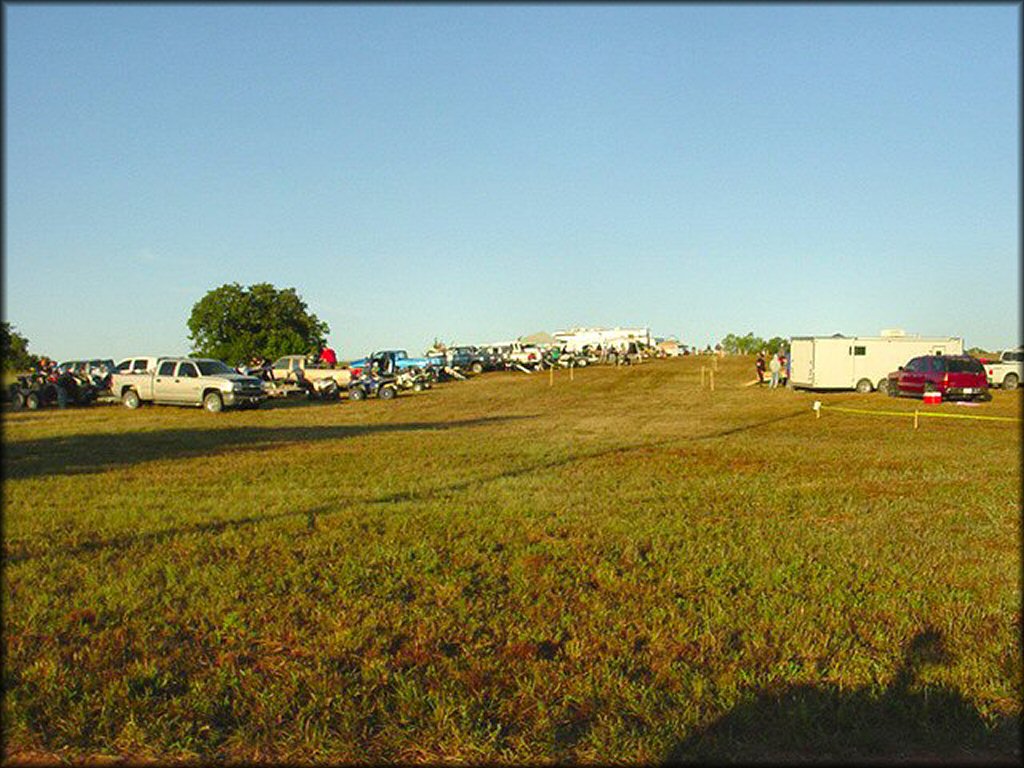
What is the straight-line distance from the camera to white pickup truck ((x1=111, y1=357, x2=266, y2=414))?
26984 millimetres

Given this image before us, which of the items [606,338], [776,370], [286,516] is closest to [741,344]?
[606,338]

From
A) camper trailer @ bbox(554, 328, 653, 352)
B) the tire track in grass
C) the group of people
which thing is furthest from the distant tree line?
the tire track in grass

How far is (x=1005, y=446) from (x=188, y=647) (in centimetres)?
1672

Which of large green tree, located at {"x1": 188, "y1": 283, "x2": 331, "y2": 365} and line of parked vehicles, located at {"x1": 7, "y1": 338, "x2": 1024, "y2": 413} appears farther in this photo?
large green tree, located at {"x1": 188, "y1": 283, "x2": 331, "y2": 365}

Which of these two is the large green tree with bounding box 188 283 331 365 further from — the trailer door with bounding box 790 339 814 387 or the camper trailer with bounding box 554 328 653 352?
the camper trailer with bounding box 554 328 653 352

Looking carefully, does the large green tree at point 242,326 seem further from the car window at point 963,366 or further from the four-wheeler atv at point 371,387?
the car window at point 963,366

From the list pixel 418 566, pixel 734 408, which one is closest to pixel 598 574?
pixel 418 566

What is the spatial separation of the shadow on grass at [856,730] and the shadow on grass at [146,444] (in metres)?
11.9

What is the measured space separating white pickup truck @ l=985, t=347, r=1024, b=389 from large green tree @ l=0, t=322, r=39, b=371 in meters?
40.9

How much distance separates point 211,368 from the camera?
92.3ft

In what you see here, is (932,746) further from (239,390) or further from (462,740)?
(239,390)

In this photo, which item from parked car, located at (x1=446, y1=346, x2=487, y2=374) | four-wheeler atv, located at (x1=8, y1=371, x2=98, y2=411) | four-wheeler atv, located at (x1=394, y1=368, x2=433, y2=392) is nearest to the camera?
four-wheeler atv, located at (x1=8, y1=371, x2=98, y2=411)

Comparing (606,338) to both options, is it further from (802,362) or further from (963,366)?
(963,366)

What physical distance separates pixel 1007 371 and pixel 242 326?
38175mm
